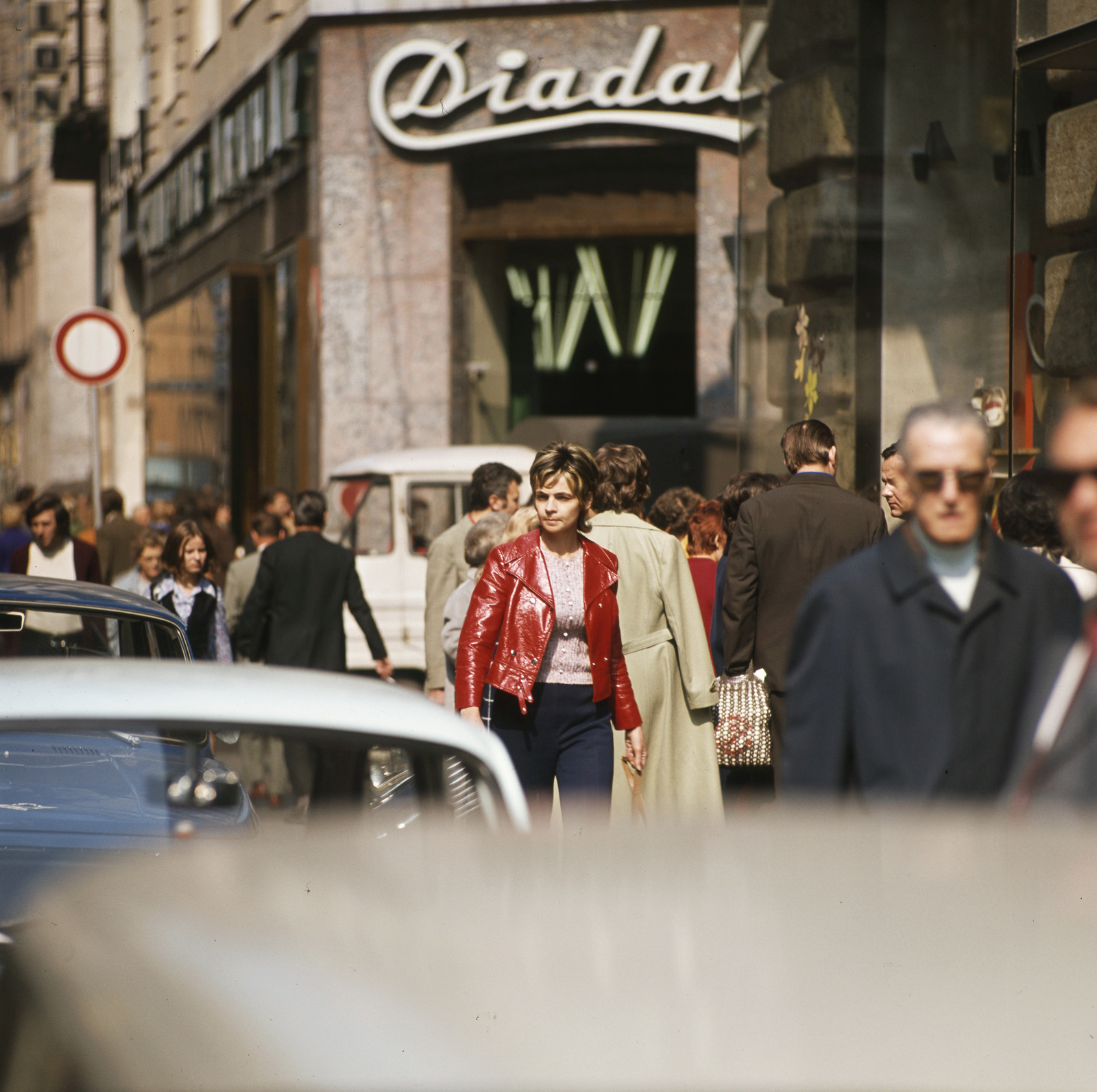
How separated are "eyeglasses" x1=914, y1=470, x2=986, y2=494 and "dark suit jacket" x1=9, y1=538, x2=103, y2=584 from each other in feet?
26.2

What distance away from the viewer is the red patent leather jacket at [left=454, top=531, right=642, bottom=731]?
5012mm

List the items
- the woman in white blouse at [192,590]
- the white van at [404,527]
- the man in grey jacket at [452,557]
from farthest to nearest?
the white van at [404,527]
the woman in white blouse at [192,590]
the man in grey jacket at [452,557]

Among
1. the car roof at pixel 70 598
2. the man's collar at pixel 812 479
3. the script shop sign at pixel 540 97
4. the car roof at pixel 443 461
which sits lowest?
the car roof at pixel 70 598

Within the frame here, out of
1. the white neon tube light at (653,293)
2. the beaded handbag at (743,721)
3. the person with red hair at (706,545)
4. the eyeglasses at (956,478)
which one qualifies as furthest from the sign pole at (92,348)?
the eyeglasses at (956,478)

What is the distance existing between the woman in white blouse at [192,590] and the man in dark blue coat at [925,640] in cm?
582

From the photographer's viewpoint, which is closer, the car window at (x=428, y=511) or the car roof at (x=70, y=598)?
the car roof at (x=70, y=598)

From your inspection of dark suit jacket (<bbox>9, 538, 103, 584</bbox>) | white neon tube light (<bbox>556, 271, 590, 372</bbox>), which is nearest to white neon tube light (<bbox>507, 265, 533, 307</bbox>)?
white neon tube light (<bbox>556, 271, 590, 372</bbox>)

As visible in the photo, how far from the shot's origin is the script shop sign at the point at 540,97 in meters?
16.6

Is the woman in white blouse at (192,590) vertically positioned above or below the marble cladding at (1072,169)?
below

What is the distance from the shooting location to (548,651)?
507 centimetres

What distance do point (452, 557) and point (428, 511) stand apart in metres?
5.10

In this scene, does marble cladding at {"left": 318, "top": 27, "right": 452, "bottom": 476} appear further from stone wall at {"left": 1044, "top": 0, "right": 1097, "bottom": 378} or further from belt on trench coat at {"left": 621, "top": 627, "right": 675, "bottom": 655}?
belt on trench coat at {"left": 621, "top": 627, "right": 675, "bottom": 655}

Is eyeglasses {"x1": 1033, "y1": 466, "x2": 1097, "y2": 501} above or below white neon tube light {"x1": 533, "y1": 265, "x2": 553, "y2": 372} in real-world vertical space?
below

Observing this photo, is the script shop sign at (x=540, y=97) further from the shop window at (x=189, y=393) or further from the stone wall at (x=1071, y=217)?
the stone wall at (x=1071, y=217)
